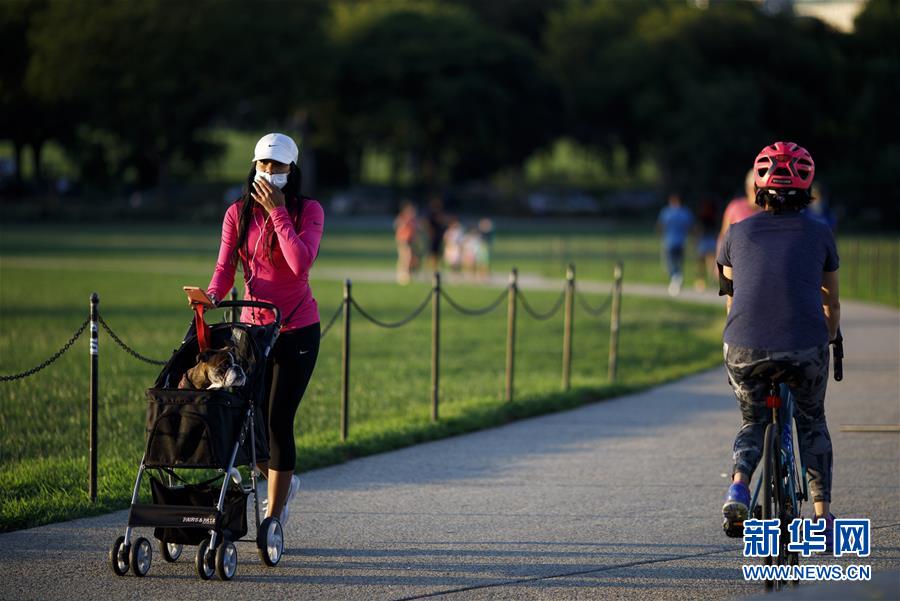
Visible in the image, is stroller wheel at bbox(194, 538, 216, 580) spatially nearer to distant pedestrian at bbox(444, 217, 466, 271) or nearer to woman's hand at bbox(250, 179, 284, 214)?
woman's hand at bbox(250, 179, 284, 214)

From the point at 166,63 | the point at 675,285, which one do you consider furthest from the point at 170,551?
the point at 166,63

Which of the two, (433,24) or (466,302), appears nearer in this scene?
(466,302)

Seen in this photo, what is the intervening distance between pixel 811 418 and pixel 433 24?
241ft

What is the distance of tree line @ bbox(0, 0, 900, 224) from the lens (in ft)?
226

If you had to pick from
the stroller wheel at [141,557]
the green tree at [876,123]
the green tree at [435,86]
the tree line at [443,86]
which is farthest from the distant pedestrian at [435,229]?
the green tree at [876,123]

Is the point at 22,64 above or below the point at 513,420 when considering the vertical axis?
above

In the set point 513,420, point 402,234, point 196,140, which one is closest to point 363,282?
point 402,234

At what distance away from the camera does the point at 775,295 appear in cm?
597

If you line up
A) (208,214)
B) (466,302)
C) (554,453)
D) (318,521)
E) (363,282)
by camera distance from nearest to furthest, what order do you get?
(318,521) < (554,453) < (466,302) < (363,282) < (208,214)

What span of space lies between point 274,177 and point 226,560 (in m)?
1.93

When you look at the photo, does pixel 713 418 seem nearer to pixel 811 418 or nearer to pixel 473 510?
pixel 473 510

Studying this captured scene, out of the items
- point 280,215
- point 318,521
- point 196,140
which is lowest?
point 318,521

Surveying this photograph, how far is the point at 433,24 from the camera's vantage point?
77.9m

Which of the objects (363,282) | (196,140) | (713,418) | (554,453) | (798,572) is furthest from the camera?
(196,140)
